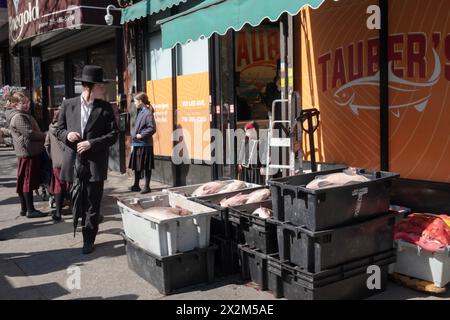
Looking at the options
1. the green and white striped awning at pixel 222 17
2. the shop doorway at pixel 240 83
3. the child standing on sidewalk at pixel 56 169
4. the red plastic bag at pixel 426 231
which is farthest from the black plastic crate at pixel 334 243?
the child standing on sidewalk at pixel 56 169

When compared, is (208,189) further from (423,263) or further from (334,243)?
(423,263)

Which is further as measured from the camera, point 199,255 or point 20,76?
point 20,76

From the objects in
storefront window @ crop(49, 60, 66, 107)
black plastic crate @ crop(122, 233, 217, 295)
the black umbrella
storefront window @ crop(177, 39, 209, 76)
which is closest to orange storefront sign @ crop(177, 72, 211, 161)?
storefront window @ crop(177, 39, 209, 76)

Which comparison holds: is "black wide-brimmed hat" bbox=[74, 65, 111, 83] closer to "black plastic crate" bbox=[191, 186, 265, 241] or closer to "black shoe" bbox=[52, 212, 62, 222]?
"black plastic crate" bbox=[191, 186, 265, 241]

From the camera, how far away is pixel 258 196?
5.09 meters

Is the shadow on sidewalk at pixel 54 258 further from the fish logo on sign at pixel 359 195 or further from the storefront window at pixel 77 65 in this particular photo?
the storefront window at pixel 77 65

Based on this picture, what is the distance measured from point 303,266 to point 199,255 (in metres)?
1.06

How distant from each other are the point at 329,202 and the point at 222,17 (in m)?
2.70

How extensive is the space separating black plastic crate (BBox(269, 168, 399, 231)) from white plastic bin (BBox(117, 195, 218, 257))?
742 mm

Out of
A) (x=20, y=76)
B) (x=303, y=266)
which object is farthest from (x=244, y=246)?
(x=20, y=76)

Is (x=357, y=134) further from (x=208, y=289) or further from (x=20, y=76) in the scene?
(x=20, y=76)

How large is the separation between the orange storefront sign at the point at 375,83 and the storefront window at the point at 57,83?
1149 cm

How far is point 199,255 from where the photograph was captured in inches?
182

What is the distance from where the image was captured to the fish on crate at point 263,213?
4640 millimetres
